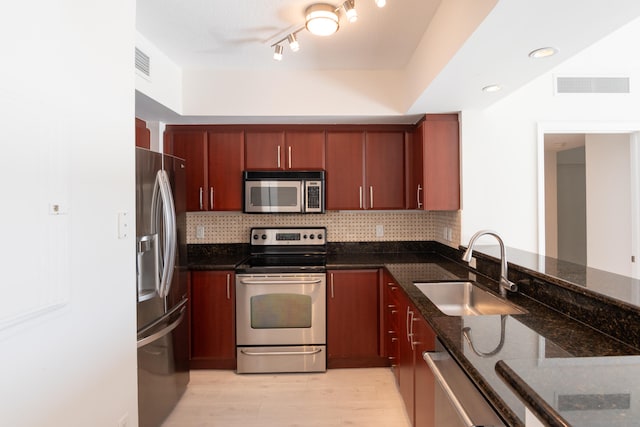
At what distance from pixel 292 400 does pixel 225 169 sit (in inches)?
80.7

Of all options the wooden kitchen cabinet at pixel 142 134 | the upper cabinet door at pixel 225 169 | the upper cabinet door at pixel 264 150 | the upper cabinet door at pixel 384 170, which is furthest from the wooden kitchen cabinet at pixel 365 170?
the wooden kitchen cabinet at pixel 142 134

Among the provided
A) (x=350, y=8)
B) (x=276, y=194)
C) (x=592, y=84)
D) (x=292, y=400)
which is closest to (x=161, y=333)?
(x=292, y=400)

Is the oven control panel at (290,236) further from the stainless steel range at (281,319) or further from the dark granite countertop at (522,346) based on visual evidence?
the dark granite countertop at (522,346)

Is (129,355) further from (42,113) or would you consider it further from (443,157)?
(443,157)

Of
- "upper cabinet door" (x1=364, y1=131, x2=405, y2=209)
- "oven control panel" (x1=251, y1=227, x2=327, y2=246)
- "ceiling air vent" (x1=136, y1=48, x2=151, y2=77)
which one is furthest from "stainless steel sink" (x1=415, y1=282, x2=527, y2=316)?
"ceiling air vent" (x1=136, y1=48, x2=151, y2=77)

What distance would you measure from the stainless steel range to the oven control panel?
0.54 m

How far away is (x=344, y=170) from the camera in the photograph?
3.07 meters

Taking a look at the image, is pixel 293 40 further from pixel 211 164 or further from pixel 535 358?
pixel 535 358

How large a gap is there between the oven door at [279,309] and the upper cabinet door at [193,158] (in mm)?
857

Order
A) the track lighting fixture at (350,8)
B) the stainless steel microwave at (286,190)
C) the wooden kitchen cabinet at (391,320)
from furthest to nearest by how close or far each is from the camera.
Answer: the stainless steel microwave at (286,190), the wooden kitchen cabinet at (391,320), the track lighting fixture at (350,8)

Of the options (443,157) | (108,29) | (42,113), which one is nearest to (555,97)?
(443,157)

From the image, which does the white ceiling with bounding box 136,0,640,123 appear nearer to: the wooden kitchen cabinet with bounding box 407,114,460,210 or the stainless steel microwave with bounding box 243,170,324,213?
the wooden kitchen cabinet with bounding box 407,114,460,210

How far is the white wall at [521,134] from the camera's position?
8.83ft

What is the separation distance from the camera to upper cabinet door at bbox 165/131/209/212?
3021mm
